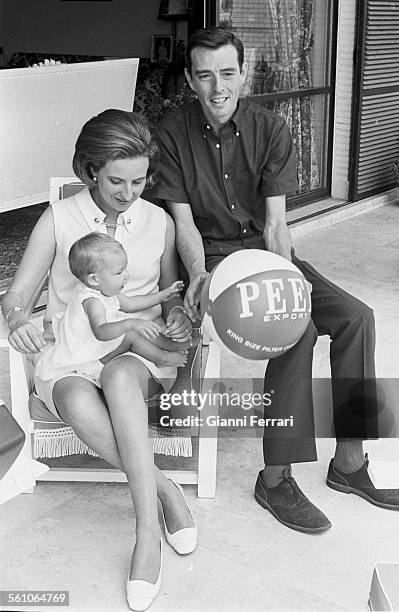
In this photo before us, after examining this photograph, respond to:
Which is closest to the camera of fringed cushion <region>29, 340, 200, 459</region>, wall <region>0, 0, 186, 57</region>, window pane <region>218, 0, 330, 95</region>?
fringed cushion <region>29, 340, 200, 459</region>

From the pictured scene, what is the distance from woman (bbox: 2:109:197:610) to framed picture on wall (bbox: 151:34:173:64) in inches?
89.4

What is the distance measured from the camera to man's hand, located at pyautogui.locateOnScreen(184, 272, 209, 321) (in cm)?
134

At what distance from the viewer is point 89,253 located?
132 cm

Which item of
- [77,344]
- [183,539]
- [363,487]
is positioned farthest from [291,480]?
[77,344]

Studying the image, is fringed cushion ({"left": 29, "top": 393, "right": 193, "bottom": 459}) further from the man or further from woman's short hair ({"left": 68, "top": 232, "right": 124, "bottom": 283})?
woman's short hair ({"left": 68, "top": 232, "right": 124, "bottom": 283})

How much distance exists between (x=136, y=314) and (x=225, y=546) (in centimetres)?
44

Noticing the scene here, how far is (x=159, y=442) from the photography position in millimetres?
1540

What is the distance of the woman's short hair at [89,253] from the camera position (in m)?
1.32

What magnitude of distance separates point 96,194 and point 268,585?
691 millimetres

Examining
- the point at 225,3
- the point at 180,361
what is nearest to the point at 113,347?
the point at 180,361

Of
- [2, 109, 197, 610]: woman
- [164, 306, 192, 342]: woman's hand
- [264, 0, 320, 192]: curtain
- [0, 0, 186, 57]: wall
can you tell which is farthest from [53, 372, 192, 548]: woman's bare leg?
[0, 0, 186, 57]: wall

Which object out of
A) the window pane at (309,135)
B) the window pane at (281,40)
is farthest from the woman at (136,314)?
the window pane at (309,135)

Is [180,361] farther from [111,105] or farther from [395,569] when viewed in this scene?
[111,105]

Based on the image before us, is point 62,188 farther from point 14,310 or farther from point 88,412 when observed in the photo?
point 88,412
